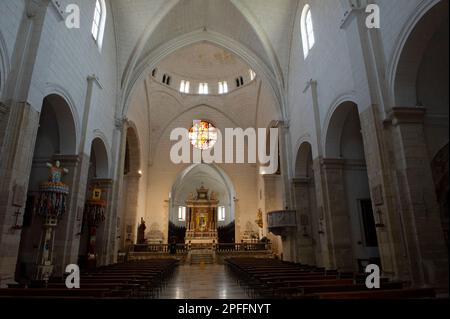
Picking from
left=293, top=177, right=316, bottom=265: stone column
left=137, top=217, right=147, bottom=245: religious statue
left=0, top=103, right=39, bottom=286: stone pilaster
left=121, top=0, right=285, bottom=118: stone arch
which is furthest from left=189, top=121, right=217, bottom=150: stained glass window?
left=0, top=103, right=39, bottom=286: stone pilaster

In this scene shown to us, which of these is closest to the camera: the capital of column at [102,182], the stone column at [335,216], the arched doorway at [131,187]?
the stone column at [335,216]

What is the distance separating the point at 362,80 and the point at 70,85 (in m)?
9.03

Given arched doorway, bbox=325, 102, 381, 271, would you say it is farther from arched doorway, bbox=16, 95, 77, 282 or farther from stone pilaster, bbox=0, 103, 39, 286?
arched doorway, bbox=16, 95, 77, 282

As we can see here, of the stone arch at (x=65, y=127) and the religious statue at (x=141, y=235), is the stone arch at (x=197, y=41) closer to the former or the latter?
the stone arch at (x=65, y=127)

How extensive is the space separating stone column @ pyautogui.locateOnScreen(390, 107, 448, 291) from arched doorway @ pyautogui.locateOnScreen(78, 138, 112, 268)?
34.8 ft

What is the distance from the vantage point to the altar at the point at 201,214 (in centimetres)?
3038

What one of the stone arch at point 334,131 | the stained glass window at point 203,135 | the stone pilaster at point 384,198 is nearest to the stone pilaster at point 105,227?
the stone arch at point 334,131

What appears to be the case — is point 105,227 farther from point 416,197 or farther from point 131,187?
point 416,197

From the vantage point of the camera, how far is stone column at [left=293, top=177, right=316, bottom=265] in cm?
1282

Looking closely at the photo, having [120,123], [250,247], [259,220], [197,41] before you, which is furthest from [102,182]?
[259,220]

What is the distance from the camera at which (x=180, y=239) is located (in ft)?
103

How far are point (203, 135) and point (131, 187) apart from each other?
8058mm

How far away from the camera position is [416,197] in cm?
619

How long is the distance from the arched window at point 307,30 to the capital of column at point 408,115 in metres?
6.56
